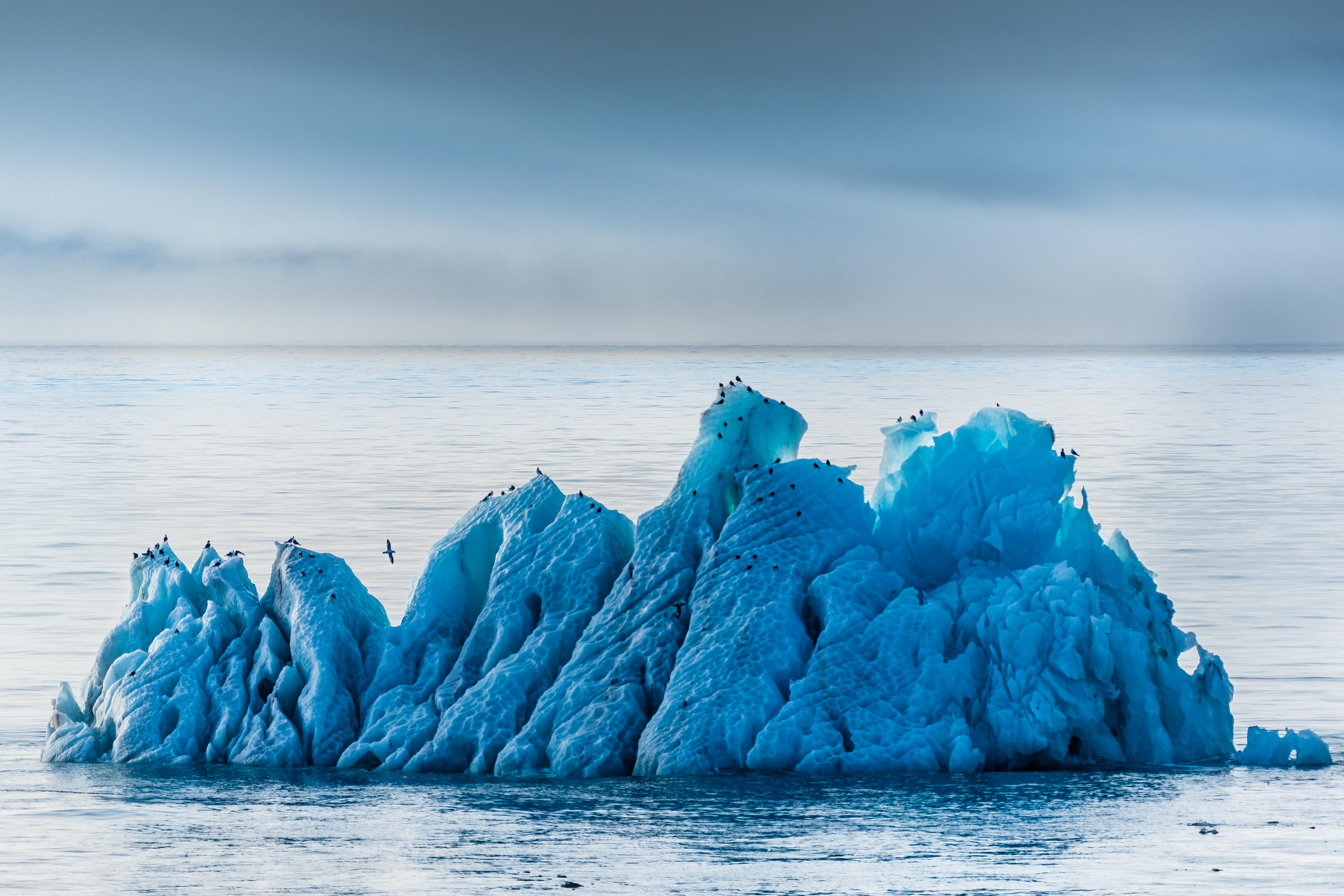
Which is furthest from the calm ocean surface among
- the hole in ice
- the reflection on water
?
the hole in ice

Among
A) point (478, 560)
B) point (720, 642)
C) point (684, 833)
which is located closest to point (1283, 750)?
point (720, 642)

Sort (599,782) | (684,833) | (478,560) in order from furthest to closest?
(478,560) < (599,782) < (684,833)

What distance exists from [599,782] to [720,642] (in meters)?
2.10

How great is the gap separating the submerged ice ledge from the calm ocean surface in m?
0.56

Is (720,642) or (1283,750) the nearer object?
(720,642)

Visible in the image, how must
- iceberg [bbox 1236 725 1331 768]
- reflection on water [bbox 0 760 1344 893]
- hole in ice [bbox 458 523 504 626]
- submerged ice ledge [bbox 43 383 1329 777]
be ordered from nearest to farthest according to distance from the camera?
reflection on water [bbox 0 760 1344 893]
submerged ice ledge [bbox 43 383 1329 777]
iceberg [bbox 1236 725 1331 768]
hole in ice [bbox 458 523 504 626]

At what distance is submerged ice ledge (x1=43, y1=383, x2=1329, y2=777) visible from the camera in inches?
765

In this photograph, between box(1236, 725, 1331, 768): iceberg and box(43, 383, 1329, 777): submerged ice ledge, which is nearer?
box(43, 383, 1329, 777): submerged ice ledge

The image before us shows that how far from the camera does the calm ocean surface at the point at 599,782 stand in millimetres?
16203

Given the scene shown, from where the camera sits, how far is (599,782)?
19.1 meters

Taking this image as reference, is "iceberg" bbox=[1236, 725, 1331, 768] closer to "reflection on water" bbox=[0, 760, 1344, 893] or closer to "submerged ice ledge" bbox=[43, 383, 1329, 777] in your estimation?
"submerged ice ledge" bbox=[43, 383, 1329, 777]

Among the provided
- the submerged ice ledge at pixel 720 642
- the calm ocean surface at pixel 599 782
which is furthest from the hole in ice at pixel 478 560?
the calm ocean surface at pixel 599 782

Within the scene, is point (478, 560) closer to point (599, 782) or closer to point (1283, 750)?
point (599, 782)

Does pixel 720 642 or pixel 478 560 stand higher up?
pixel 478 560
